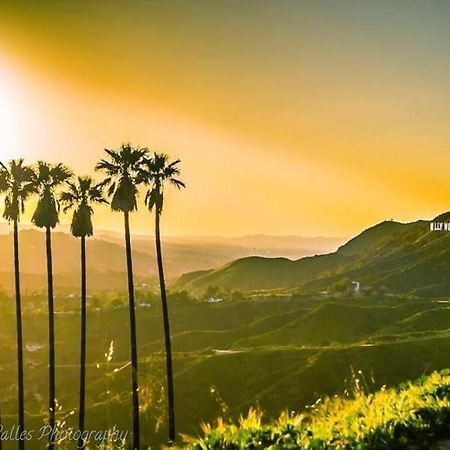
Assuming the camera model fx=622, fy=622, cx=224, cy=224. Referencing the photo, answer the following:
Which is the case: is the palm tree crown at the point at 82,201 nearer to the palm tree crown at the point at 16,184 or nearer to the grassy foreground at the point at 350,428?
the palm tree crown at the point at 16,184

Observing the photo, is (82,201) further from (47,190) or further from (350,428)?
(350,428)

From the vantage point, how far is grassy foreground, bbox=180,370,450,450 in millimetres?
8688

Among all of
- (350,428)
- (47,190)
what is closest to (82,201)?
(47,190)

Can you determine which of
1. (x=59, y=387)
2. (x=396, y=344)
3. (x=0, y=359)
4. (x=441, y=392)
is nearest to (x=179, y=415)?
(x=396, y=344)

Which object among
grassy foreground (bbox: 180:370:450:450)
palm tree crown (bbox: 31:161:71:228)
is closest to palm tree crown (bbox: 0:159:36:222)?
palm tree crown (bbox: 31:161:71:228)

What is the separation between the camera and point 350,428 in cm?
917

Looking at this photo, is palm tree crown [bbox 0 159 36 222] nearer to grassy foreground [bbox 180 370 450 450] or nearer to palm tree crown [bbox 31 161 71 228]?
palm tree crown [bbox 31 161 71 228]

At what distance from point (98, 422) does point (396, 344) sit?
53.8 meters

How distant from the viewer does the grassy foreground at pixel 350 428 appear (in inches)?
342

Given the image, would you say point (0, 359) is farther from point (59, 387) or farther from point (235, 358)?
point (235, 358)

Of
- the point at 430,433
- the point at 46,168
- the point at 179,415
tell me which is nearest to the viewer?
the point at 430,433

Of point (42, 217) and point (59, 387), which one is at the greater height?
point (42, 217)

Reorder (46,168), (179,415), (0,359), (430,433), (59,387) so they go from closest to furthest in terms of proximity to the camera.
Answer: (430,433) → (46,168) → (179,415) → (59,387) → (0,359)

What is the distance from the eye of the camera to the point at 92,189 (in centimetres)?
3719
